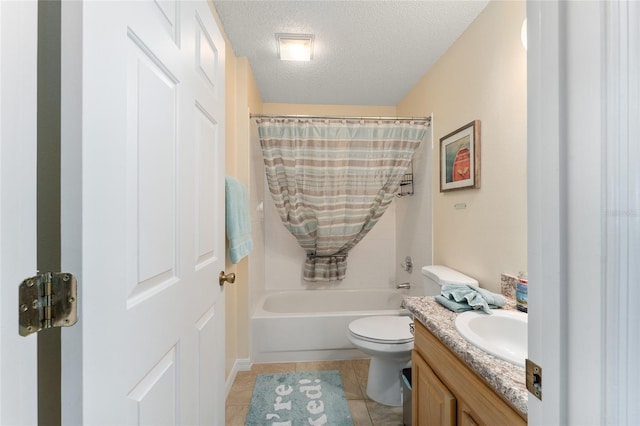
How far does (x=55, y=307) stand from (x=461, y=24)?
2.22 meters

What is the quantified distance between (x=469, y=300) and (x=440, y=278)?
49 cm

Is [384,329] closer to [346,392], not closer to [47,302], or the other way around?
[346,392]

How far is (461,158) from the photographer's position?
1740mm

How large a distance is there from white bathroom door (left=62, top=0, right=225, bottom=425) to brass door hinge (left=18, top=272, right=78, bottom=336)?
0.02m

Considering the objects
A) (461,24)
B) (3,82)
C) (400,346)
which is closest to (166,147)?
(3,82)

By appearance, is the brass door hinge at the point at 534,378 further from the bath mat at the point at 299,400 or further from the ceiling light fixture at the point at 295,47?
the ceiling light fixture at the point at 295,47

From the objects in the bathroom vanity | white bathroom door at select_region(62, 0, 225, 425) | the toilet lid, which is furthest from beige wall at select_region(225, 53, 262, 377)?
the bathroom vanity

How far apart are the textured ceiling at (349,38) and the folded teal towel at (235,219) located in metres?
1.01

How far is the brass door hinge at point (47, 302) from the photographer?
→ 38 centimetres

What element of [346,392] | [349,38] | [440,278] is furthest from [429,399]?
[349,38]

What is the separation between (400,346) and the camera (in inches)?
66.8

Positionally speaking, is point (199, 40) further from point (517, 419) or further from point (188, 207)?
point (517, 419)

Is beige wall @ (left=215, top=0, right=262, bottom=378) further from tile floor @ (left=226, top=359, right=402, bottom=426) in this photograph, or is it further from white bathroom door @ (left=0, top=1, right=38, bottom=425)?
white bathroom door @ (left=0, top=1, right=38, bottom=425)

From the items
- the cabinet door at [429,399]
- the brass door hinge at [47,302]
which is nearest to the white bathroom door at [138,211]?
the brass door hinge at [47,302]
